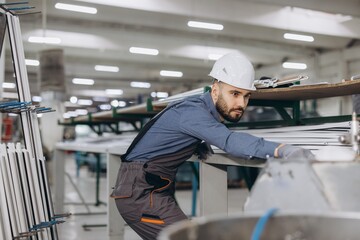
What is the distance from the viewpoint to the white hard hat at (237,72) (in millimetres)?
2180

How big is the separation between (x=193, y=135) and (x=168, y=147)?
0.25 metres

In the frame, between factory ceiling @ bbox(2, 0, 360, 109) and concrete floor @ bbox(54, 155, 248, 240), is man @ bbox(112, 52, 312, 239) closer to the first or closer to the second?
concrete floor @ bbox(54, 155, 248, 240)

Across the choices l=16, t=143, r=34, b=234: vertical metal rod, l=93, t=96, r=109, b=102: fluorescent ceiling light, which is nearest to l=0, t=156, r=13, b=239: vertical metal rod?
l=16, t=143, r=34, b=234: vertical metal rod

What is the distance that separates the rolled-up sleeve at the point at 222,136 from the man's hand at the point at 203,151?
249 millimetres

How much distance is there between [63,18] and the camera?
982cm

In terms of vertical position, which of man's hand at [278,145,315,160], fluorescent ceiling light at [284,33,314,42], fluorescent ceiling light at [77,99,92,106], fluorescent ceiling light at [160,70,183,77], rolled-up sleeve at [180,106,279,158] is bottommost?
man's hand at [278,145,315,160]

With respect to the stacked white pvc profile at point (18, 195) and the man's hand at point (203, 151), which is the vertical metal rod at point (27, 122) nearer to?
the stacked white pvc profile at point (18, 195)

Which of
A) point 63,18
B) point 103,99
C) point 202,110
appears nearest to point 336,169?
point 202,110

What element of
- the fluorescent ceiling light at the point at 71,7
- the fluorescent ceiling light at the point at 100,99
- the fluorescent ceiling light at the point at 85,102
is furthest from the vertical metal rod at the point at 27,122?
the fluorescent ceiling light at the point at 85,102

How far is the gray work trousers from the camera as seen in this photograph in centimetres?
232

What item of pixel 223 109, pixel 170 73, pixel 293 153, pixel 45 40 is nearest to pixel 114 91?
pixel 170 73

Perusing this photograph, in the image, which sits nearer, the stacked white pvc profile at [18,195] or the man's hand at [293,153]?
the man's hand at [293,153]

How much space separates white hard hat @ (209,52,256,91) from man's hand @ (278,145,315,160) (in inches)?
20.8

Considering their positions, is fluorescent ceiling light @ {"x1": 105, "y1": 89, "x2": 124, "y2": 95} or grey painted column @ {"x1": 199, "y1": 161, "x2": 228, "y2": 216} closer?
grey painted column @ {"x1": 199, "y1": 161, "x2": 228, "y2": 216}
